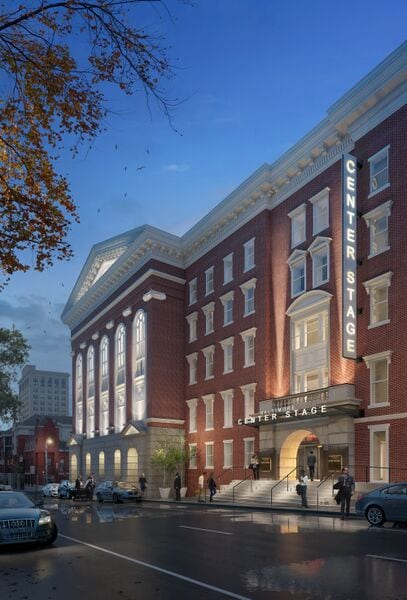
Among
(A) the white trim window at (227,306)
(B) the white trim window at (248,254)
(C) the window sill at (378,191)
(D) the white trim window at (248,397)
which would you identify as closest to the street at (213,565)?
(C) the window sill at (378,191)

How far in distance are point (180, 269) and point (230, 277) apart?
766cm

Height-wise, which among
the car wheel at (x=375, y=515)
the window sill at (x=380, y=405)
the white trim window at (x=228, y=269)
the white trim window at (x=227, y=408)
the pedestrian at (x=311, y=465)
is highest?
the white trim window at (x=228, y=269)

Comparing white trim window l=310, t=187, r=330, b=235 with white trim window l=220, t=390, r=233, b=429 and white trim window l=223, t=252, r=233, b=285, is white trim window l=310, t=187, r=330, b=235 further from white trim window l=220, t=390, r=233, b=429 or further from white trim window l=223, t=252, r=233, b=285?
white trim window l=220, t=390, r=233, b=429

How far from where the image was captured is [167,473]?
47.8m

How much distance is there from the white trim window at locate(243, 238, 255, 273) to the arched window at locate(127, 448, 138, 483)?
58.5 ft

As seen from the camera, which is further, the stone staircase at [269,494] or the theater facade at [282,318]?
the theater facade at [282,318]

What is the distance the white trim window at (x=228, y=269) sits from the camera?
150ft

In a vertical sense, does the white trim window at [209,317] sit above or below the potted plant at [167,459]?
above

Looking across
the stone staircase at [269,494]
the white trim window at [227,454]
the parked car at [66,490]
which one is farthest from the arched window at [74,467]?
the stone staircase at [269,494]

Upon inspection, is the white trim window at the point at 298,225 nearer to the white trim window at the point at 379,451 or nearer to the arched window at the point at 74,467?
the white trim window at the point at 379,451

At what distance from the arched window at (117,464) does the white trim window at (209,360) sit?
1273 cm

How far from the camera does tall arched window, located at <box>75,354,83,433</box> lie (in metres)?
69.6

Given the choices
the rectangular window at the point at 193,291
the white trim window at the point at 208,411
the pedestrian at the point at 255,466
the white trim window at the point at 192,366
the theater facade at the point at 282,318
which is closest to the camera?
the theater facade at the point at 282,318

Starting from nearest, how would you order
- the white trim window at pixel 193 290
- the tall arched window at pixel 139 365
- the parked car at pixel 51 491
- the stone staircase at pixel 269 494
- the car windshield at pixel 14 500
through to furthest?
the car windshield at pixel 14 500, the stone staircase at pixel 269 494, the white trim window at pixel 193 290, the tall arched window at pixel 139 365, the parked car at pixel 51 491
